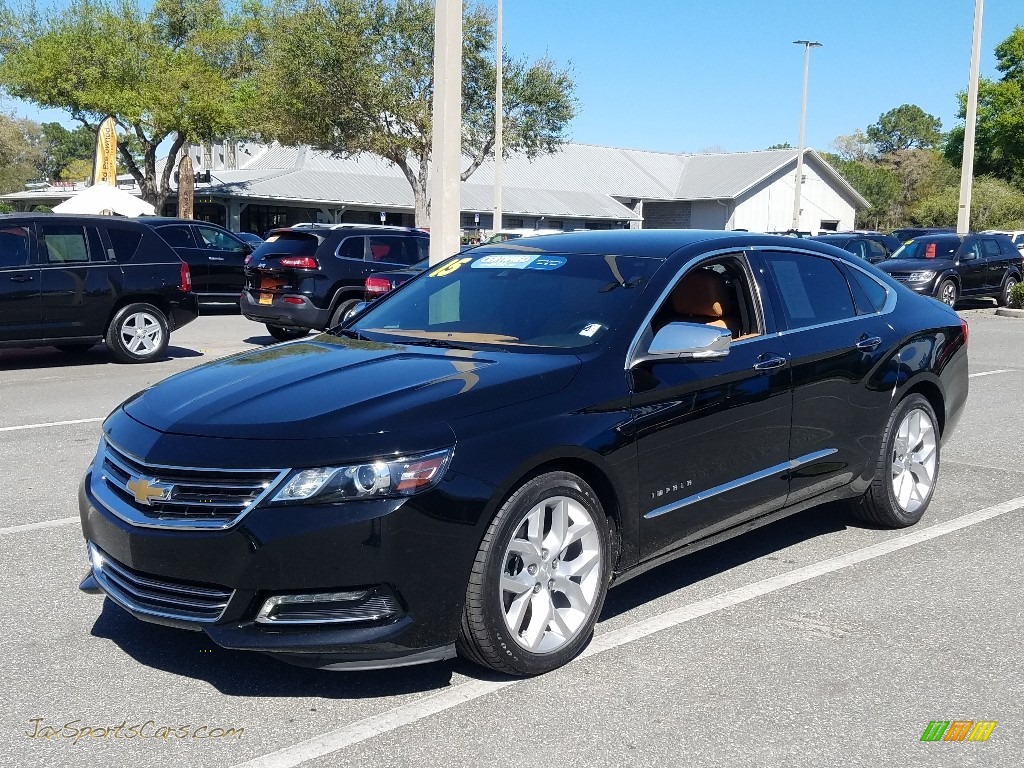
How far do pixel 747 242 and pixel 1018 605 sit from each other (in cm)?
207

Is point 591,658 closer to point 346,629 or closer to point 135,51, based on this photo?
point 346,629

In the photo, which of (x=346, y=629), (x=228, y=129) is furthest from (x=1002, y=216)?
(x=346, y=629)

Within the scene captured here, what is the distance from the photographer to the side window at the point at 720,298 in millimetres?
5242

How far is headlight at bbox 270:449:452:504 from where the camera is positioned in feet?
11.8

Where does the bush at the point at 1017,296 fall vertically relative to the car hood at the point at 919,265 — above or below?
below

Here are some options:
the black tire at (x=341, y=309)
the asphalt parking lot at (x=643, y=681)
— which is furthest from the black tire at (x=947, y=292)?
the asphalt parking lot at (x=643, y=681)

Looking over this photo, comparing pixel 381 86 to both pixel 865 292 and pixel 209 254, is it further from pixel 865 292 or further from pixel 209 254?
pixel 865 292

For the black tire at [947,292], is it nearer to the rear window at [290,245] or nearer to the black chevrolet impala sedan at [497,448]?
the rear window at [290,245]

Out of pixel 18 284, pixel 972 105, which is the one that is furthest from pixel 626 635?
pixel 972 105

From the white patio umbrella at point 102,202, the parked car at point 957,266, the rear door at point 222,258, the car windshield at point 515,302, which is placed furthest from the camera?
the white patio umbrella at point 102,202

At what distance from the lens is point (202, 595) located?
3.71m

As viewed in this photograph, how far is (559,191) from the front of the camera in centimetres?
5625

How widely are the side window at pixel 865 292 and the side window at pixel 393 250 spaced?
1039cm

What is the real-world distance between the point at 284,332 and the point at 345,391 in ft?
44.7
